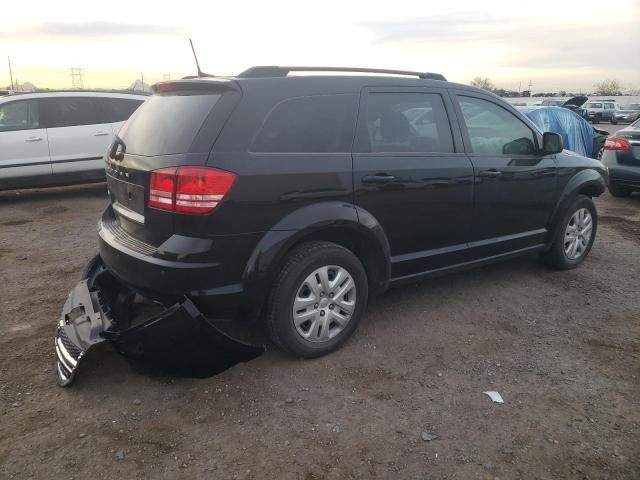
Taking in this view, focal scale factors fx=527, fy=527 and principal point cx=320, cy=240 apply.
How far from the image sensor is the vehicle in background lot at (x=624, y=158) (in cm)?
830

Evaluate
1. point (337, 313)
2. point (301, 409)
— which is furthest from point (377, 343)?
point (301, 409)

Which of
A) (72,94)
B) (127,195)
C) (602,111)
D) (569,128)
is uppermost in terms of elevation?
(602,111)

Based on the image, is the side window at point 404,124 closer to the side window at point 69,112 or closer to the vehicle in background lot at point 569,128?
the side window at point 69,112

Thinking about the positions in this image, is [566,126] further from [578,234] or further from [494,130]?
[494,130]

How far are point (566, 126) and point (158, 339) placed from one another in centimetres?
1124

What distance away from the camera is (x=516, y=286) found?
15.6ft

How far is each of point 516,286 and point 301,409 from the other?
269cm

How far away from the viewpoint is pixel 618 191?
915 cm

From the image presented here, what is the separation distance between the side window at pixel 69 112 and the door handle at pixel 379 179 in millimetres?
6700

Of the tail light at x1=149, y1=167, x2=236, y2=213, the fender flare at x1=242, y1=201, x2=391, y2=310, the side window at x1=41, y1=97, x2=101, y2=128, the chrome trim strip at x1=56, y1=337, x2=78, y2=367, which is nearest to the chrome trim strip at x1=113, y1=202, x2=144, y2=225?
the tail light at x1=149, y1=167, x2=236, y2=213

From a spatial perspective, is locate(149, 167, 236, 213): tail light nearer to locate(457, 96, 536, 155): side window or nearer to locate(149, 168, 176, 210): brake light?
locate(149, 168, 176, 210): brake light

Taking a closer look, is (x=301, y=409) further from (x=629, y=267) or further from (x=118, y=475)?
(x=629, y=267)

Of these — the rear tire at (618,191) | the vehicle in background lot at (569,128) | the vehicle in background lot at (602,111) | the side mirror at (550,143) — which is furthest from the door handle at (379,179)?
the vehicle in background lot at (602,111)

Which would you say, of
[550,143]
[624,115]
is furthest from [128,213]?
[624,115]
